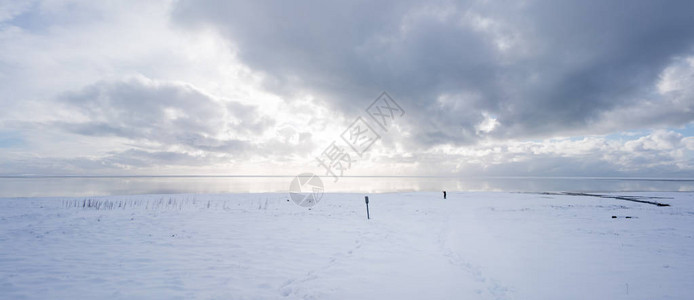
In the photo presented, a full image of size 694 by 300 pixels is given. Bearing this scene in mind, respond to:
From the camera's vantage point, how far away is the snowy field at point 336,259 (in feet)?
22.9

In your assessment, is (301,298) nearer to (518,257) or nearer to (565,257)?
(518,257)

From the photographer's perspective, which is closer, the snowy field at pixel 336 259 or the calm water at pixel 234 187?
the snowy field at pixel 336 259

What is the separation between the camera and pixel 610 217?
58.5ft

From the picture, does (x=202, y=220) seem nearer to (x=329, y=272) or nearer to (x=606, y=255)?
(x=329, y=272)

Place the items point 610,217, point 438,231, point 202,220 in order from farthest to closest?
point 610,217
point 202,220
point 438,231

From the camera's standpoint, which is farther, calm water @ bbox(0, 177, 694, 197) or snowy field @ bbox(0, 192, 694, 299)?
calm water @ bbox(0, 177, 694, 197)

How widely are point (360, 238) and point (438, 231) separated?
4444 millimetres

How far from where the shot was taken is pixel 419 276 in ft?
26.7

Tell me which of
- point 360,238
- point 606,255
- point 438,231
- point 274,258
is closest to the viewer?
point 274,258

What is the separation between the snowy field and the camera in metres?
6.99

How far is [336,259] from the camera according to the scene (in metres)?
9.52

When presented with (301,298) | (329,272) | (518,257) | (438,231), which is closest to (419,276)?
(329,272)

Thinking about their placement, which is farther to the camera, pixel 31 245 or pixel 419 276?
pixel 31 245

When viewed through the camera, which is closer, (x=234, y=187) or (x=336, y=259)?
(x=336, y=259)
